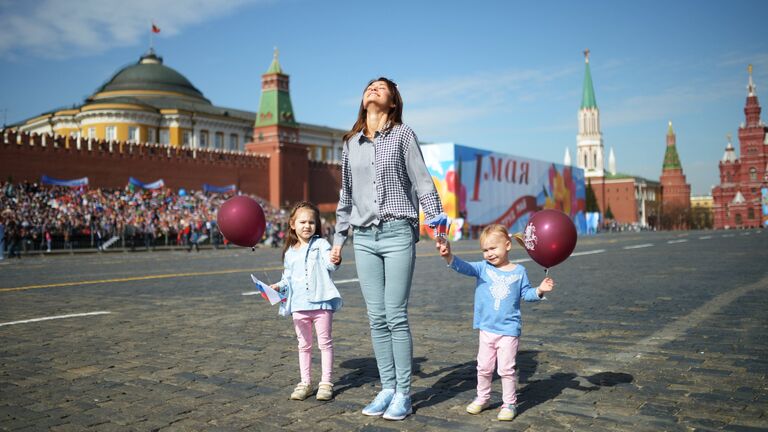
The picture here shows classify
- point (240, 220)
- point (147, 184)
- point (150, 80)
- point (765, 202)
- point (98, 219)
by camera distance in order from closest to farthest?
point (240, 220) → point (98, 219) → point (147, 184) → point (150, 80) → point (765, 202)

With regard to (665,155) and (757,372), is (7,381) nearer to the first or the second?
(757,372)

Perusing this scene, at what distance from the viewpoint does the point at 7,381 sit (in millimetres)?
4234

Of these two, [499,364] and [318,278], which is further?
[318,278]

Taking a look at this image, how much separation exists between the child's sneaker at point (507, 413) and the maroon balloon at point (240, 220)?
186 centimetres

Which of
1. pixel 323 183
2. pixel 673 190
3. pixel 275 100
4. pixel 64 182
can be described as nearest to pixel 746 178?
pixel 673 190

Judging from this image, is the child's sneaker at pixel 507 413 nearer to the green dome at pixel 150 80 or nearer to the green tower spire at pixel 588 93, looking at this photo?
the green dome at pixel 150 80

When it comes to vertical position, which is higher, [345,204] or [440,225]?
[345,204]

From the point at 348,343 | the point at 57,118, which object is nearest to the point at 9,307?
the point at 348,343

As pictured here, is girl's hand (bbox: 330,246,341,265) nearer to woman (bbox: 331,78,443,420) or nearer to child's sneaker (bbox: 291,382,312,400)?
woman (bbox: 331,78,443,420)

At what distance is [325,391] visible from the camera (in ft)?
12.4

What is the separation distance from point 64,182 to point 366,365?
36.1 metres

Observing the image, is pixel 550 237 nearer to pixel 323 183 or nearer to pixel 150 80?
pixel 323 183

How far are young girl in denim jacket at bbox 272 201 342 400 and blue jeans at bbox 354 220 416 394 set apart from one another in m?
0.36

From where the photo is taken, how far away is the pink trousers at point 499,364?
339 centimetres
